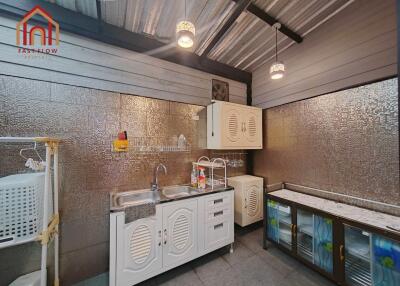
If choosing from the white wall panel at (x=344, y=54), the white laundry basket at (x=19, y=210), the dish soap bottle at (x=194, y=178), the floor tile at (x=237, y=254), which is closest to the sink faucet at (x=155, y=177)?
the dish soap bottle at (x=194, y=178)

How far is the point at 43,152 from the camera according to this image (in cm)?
162

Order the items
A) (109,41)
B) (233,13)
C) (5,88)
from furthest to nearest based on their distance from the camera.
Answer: (109,41), (233,13), (5,88)

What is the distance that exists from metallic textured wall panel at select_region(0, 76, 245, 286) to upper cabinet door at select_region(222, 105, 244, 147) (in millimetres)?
1062

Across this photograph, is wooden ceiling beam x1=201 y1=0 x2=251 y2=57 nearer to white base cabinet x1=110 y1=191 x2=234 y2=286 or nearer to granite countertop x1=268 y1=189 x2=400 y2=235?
white base cabinet x1=110 y1=191 x2=234 y2=286

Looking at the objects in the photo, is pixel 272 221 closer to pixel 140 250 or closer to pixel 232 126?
pixel 232 126

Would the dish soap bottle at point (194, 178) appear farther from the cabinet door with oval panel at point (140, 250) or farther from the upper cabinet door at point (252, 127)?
the upper cabinet door at point (252, 127)

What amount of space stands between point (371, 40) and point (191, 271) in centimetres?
332

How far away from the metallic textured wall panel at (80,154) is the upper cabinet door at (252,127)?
152 cm

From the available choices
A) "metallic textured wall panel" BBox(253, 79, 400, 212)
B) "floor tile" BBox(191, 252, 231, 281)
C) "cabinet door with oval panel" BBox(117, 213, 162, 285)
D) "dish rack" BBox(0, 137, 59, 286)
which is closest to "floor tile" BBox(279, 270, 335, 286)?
"floor tile" BBox(191, 252, 231, 281)

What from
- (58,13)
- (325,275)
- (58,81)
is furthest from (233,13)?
(325,275)

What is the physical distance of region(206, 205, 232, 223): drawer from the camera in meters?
2.01

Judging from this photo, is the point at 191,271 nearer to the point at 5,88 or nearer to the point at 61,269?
→ the point at 61,269

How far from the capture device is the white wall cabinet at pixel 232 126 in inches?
97.0

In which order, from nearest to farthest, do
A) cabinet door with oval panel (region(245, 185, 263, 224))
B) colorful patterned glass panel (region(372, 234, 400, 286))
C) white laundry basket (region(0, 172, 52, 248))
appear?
white laundry basket (region(0, 172, 52, 248)), colorful patterned glass panel (region(372, 234, 400, 286)), cabinet door with oval panel (region(245, 185, 263, 224))
